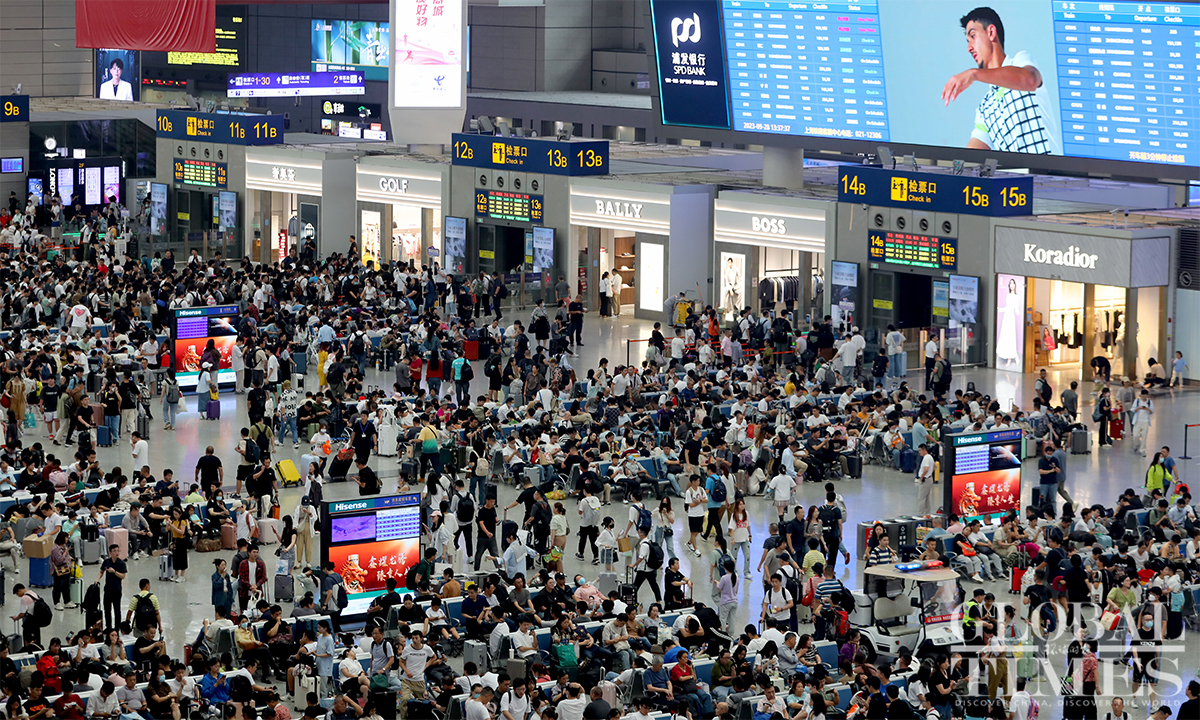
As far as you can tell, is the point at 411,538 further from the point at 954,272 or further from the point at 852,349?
the point at 954,272

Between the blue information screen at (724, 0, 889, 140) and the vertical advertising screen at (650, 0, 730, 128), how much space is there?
0.52 meters

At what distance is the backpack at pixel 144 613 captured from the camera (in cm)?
2142

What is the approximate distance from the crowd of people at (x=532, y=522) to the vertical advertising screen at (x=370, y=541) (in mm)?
317

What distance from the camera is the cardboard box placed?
79.7 ft

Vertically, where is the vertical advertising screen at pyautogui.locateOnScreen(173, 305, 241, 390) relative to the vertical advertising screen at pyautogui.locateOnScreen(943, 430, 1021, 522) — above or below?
above

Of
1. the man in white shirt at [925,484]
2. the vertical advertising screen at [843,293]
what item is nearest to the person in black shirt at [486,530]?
the man in white shirt at [925,484]

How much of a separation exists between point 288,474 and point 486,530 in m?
5.91

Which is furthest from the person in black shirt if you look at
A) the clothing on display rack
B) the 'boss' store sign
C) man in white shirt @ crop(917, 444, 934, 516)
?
the clothing on display rack

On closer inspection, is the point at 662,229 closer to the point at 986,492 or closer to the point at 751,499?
the point at 751,499

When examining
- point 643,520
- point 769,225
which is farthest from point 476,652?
point 769,225

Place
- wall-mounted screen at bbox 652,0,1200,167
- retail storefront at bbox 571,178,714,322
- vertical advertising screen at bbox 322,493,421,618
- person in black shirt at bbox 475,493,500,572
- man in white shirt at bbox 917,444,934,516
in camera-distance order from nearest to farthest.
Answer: vertical advertising screen at bbox 322,493,421,618 → person in black shirt at bbox 475,493,500,572 → man in white shirt at bbox 917,444,934,516 → wall-mounted screen at bbox 652,0,1200,167 → retail storefront at bbox 571,178,714,322

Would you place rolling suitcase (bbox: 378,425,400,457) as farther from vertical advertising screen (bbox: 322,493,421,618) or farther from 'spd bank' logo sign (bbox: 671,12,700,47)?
'spd bank' logo sign (bbox: 671,12,700,47)

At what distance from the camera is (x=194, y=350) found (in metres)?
36.6

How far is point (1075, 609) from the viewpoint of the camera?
74.7 ft
